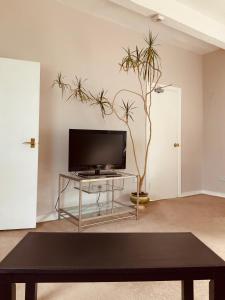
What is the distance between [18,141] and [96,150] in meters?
0.97

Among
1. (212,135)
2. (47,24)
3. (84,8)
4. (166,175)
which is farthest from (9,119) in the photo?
(212,135)

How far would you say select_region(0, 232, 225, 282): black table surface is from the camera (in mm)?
1062

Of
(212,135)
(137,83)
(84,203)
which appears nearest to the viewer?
(84,203)

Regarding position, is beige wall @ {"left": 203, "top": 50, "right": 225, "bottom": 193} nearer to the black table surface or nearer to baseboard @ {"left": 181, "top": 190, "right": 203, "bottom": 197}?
baseboard @ {"left": 181, "top": 190, "right": 203, "bottom": 197}

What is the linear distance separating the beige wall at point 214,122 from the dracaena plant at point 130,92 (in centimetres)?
133

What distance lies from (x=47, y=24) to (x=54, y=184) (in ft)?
6.84

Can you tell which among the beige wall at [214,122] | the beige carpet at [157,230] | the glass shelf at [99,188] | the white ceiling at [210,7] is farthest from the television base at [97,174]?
the beige wall at [214,122]

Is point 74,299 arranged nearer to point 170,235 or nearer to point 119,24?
point 170,235

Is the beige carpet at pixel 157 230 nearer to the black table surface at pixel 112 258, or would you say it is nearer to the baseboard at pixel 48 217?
the baseboard at pixel 48 217

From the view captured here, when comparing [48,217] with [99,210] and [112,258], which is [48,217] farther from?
[112,258]

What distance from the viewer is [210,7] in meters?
3.28

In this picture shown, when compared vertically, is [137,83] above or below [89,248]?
above

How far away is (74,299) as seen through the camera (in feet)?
5.17

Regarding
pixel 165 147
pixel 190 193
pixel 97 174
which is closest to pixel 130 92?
pixel 165 147
